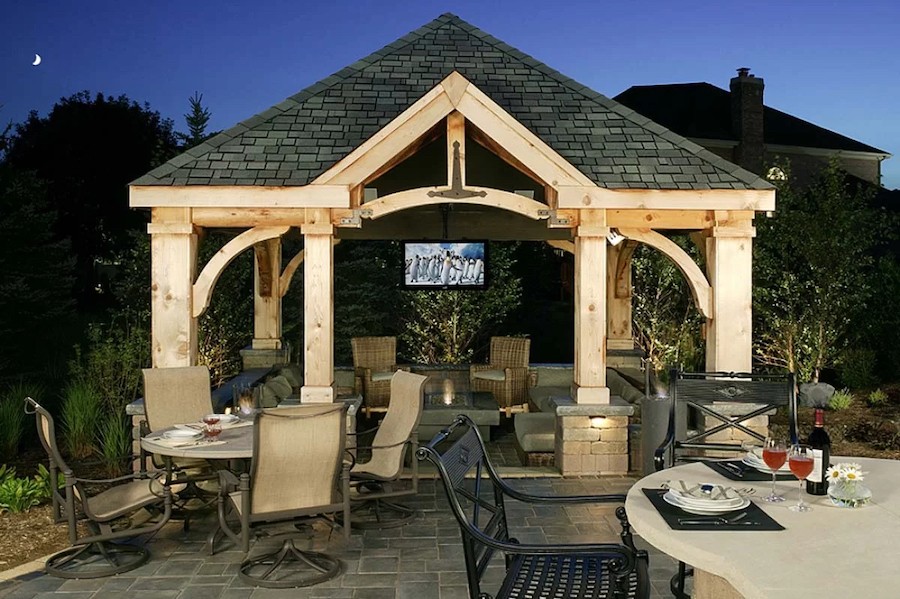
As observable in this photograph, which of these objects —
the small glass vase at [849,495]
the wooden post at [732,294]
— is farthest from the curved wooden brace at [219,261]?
the small glass vase at [849,495]

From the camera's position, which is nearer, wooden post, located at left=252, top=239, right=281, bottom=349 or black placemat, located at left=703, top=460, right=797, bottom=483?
black placemat, located at left=703, top=460, right=797, bottom=483

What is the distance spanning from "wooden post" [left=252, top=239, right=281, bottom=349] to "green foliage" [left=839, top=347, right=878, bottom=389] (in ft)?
28.6

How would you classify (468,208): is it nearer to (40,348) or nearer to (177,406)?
(177,406)

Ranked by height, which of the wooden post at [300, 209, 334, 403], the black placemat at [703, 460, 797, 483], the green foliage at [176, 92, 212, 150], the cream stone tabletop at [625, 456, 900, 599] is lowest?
the cream stone tabletop at [625, 456, 900, 599]

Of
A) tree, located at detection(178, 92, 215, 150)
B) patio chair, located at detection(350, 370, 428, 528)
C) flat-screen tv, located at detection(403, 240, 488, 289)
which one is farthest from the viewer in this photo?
tree, located at detection(178, 92, 215, 150)

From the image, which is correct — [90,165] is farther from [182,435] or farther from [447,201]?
[182,435]

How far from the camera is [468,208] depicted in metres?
12.1

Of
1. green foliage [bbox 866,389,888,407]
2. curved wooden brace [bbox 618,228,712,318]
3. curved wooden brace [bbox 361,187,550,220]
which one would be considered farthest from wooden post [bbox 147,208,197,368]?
green foliage [bbox 866,389,888,407]

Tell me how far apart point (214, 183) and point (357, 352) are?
16.2 ft

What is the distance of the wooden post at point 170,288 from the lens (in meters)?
7.87

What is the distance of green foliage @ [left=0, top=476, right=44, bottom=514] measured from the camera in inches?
260

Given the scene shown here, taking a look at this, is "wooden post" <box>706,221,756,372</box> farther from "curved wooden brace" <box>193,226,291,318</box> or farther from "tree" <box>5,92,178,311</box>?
"tree" <box>5,92,178,311</box>

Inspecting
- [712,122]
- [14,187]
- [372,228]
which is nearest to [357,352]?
[372,228]

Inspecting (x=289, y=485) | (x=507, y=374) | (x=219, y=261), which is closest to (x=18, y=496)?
(x=219, y=261)
